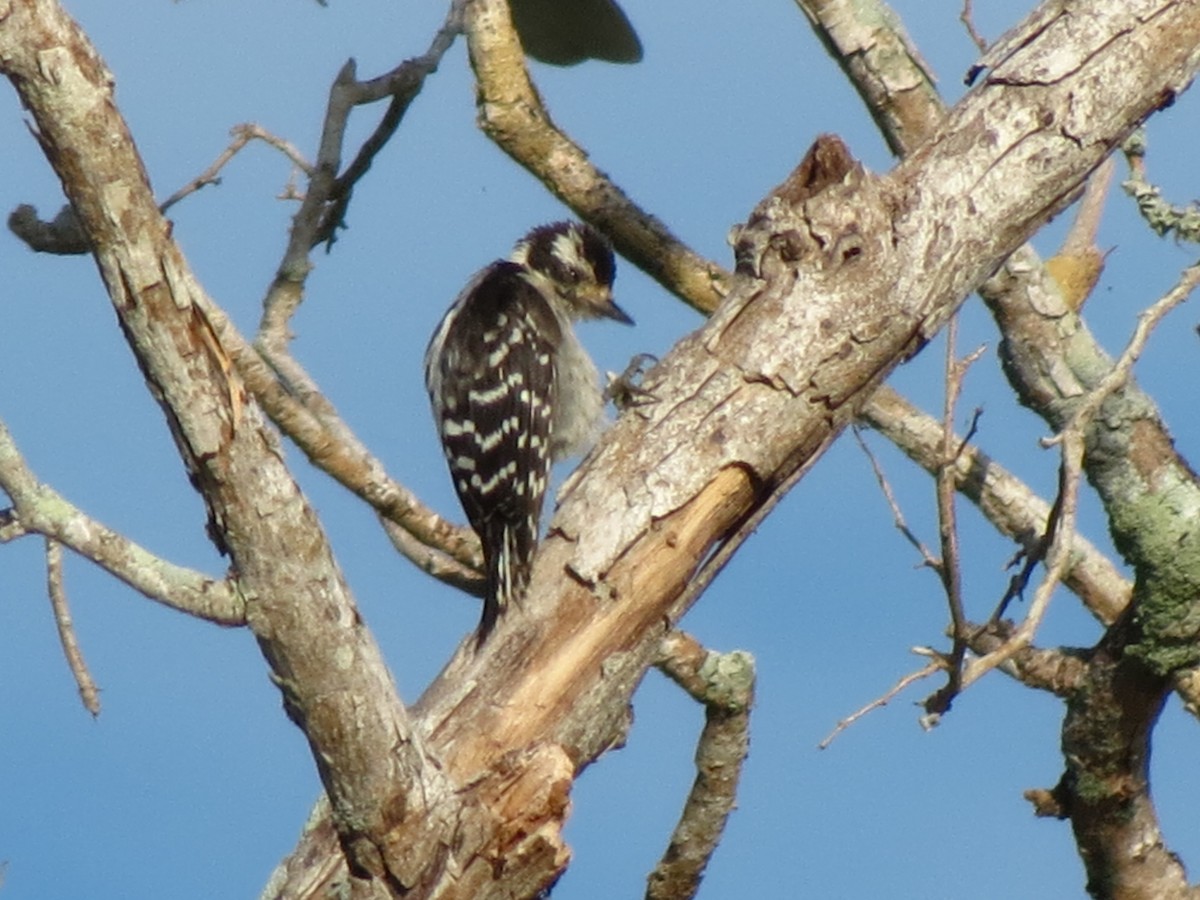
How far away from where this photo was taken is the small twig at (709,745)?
446 cm

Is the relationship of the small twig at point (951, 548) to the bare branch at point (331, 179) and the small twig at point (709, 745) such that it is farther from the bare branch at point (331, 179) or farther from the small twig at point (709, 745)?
the bare branch at point (331, 179)

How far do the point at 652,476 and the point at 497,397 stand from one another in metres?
1.31

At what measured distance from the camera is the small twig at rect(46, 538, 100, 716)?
10.8 ft

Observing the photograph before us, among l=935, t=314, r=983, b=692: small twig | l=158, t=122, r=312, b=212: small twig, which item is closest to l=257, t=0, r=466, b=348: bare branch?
l=158, t=122, r=312, b=212: small twig

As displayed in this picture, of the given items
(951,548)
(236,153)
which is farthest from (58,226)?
(951,548)

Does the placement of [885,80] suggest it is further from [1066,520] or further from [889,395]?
[1066,520]

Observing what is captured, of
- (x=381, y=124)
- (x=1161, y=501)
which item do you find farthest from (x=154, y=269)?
(x=1161, y=501)

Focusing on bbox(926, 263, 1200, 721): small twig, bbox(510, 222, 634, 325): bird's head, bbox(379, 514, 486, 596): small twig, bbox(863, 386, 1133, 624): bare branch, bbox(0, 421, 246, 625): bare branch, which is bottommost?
bbox(0, 421, 246, 625): bare branch

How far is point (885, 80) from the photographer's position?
495cm

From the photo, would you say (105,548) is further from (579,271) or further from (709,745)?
(579,271)

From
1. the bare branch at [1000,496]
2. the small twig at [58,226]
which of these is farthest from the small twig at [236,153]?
the bare branch at [1000,496]

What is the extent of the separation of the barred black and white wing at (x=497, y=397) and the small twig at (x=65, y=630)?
134 cm

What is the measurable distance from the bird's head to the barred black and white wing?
0.42 m

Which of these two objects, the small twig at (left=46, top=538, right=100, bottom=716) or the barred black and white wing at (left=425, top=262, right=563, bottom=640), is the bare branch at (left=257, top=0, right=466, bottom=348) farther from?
the small twig at (left=46, top=538, right=100, bottom=716)
